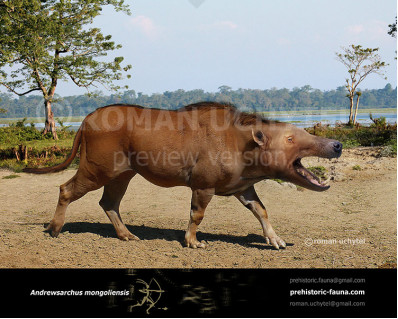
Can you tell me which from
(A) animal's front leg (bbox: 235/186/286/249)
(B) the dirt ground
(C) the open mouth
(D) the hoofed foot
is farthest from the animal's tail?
(C) the open mouth

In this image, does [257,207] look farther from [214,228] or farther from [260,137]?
[214,228]

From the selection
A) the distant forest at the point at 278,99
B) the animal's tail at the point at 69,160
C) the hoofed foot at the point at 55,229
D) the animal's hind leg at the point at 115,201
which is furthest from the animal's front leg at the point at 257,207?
the distant forest at the point at 278,99

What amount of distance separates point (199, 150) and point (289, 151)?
1.13 m

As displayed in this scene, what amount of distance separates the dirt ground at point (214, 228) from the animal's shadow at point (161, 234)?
2 centimetres

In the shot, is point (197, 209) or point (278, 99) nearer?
point (197, 209)

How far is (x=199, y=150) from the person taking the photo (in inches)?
225

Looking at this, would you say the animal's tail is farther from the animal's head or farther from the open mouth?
the open mouth

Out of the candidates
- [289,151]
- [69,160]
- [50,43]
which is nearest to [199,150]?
[289,151]

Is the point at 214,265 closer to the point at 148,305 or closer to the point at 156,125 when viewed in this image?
the point at 148,305

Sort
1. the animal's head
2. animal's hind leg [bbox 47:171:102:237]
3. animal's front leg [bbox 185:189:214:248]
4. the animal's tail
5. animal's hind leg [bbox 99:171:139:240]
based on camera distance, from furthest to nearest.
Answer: animal's hind leg [bbox 99:171:139:240]
the animal's tail
animal's hind leg [bbox 47:171:102:237]
animal's front leg [bbox 185:189:214:248]
the animal's head

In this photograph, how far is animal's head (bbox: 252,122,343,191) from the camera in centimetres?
560

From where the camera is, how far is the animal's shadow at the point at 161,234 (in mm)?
6535

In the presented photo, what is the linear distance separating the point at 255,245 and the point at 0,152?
12.9m

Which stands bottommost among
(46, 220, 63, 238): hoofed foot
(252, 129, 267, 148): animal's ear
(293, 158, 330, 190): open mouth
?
(46, 220, 63, 238): hoofed foot
